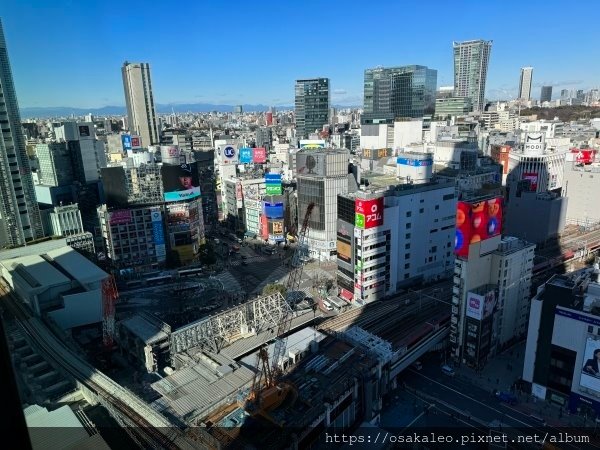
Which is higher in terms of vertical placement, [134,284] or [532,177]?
[532,177]

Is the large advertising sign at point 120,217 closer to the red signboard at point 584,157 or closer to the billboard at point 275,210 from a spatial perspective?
the billboard at point 275,210

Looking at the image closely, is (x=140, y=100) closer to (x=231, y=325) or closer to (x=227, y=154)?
(x=227, y=154)

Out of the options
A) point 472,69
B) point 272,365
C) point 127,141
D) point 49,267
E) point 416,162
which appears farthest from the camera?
point 472,69

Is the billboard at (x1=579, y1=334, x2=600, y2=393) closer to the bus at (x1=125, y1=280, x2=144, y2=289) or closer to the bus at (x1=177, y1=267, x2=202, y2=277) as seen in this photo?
the bus at (x1=177, y1=267, x2=202, y2=277)

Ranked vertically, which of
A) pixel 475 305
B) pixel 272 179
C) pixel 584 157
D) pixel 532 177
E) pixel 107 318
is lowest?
pixel 107 318

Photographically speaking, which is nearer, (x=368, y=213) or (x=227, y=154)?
(x=368, y=213)

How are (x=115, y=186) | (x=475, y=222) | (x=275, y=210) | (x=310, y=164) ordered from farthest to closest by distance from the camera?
1. (x=275, y=210)
2. (x=310, y=164)
3. (x=115, y=186)
4. (x=475, y=222)

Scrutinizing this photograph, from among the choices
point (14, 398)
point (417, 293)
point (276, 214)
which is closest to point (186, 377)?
point (417, 293)

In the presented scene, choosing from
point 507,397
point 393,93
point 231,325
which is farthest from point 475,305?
point 393,93

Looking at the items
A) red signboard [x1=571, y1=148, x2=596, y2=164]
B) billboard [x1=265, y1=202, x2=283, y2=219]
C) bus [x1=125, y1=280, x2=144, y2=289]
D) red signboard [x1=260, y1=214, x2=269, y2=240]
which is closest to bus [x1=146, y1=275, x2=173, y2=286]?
bus [x1=125, y1=280, x2=144, y2=289]
